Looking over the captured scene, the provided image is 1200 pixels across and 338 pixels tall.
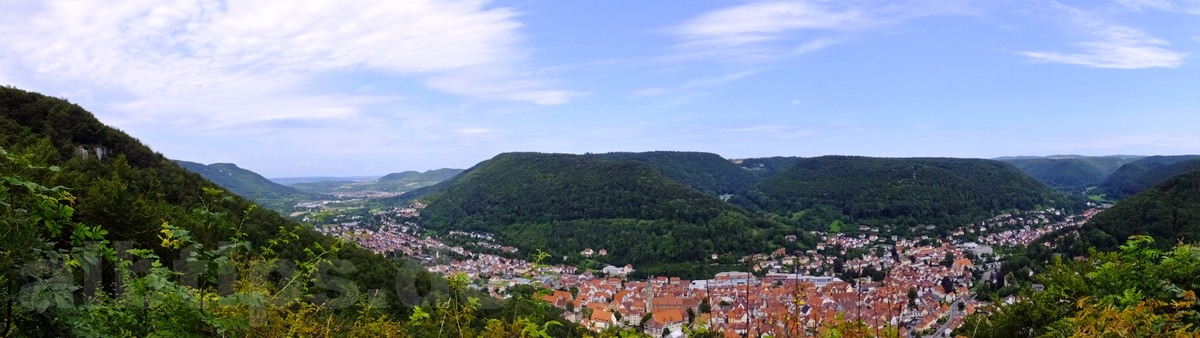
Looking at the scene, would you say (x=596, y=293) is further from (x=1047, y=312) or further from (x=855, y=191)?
(x=855, y=191)

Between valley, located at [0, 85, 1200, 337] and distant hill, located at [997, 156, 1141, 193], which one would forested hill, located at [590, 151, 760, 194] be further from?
distant hill, located at [997, 156, 1141, 193]

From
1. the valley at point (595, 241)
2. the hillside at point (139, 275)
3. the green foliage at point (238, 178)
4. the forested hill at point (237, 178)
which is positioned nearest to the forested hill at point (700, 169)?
the valley at point (595, 241)

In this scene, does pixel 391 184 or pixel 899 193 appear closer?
Answer: pixel 899 193

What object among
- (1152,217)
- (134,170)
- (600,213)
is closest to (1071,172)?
(1152,217)

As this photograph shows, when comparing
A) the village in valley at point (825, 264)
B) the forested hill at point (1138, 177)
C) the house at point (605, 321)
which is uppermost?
the house at point (605, 321)

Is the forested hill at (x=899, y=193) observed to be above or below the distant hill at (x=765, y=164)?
below

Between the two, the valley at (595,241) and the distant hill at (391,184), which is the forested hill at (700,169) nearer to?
the valley at (595,241)

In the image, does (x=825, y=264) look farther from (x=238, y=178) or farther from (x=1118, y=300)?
(x=238, y=178)
